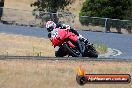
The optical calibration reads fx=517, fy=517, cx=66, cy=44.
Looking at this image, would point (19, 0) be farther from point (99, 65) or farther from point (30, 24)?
point (99, 65)

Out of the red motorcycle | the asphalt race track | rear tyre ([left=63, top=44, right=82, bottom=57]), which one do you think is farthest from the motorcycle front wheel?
the asphalt race track

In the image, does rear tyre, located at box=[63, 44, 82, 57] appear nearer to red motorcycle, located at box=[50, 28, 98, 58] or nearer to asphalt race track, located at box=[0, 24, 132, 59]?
red motorcycle, located at box=[50, 28, 98, 58]

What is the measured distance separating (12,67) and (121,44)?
66.9ft

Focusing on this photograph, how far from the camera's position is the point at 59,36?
15562 mm

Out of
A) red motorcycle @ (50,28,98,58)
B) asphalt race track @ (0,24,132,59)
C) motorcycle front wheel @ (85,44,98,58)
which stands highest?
red motorcycle @ (50,28,98,58)

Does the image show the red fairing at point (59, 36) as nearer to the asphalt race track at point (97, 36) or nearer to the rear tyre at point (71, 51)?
the rear tyre at point (71, 51)

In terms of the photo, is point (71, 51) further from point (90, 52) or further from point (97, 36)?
point (97, 36)

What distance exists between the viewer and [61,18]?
38875 millimetres

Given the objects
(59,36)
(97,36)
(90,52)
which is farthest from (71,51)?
(97,36)

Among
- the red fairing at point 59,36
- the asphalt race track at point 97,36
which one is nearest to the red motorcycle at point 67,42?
the red fairing at point 59,36

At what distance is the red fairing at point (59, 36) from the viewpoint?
15.4 m

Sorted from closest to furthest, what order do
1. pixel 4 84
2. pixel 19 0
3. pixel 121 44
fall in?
1. pixel 4 84
2. pixel 121 44
3. pixel 19 0

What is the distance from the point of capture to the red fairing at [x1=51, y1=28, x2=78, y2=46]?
50.6 ft

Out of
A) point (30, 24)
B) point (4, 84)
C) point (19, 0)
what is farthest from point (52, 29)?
point (19, 0)
